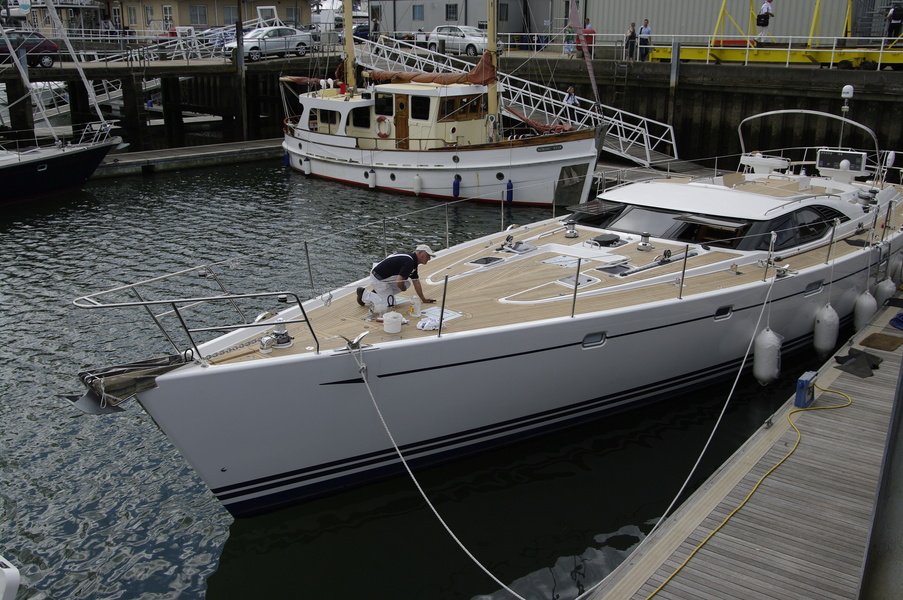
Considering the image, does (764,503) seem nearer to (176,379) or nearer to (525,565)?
(525,565)

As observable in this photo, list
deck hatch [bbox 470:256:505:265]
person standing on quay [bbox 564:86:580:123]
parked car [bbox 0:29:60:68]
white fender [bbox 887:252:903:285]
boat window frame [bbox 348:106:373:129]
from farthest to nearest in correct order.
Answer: parked car [bbox 0:29:60:68] → person standing on quay [bbox 564:86:580:123] → boat window frame [bbox 348:106:373:129] → white fender [bbox 887:252:903:285] → deck hatch [bbox 470:256:505:265]

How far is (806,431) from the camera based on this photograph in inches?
335

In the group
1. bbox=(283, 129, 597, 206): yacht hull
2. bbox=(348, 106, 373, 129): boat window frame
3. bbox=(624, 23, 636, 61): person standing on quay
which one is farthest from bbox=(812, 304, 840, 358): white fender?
bbox=(624, 23, 636, 61): person standing on quay

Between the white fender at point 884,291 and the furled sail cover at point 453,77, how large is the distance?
13071 millimetres

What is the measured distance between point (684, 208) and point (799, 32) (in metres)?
19.0

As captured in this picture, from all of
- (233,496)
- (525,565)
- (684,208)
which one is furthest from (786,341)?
(233,496)

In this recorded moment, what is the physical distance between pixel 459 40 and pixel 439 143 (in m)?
13.8

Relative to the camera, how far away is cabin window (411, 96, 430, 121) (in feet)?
76.1

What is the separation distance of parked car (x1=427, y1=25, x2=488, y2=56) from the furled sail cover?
436 inches

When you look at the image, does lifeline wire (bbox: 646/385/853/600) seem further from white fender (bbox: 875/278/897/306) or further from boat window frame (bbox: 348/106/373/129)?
boat window frame (bbox: 348/106/373/129)

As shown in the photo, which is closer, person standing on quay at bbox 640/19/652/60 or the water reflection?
the water reflection

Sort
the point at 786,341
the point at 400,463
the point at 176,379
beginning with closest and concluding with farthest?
the point at 176,379
the point at 400,463
the point at 786,341

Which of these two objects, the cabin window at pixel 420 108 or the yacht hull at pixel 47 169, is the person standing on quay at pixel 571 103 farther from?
the yacht hull at pixel 47 169

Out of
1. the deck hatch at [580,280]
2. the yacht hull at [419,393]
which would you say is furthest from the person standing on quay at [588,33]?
the yacht hull at [419,393]
